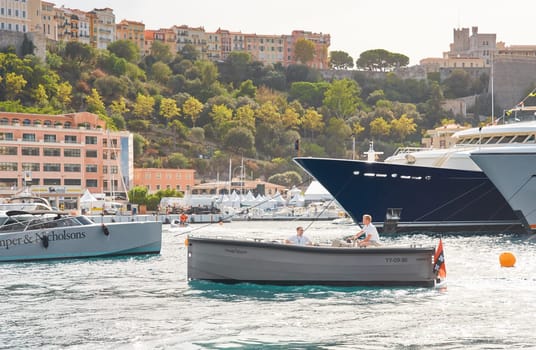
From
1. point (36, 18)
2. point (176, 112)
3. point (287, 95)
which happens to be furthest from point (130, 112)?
point (287, 95)

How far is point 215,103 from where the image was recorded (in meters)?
162

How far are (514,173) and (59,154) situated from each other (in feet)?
218

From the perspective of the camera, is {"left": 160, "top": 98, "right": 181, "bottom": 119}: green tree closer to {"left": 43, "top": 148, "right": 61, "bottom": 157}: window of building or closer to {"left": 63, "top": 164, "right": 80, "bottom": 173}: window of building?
{"left": 63, "top": 164, "right": 80, "bottom": 173}: window of building

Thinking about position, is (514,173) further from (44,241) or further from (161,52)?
(161,52)

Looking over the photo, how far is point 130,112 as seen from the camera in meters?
150

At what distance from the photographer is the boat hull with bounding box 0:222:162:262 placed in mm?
33375

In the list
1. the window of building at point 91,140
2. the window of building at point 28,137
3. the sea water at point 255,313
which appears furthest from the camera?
the window of building at point 91,140

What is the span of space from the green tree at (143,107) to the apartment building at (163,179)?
86.5 ft

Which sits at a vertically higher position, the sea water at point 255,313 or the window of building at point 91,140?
the window of building at point 91,140

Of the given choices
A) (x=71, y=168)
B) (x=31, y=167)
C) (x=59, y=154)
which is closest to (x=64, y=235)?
(x=31, y=167)

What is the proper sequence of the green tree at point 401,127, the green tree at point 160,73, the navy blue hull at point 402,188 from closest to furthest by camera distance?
the navy blue hull at point 402,188
the green tree at point 401,127
the green tree at point 160,73

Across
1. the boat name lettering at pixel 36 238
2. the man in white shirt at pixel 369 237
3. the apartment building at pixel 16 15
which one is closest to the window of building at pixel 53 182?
the apartment building at pixel 16 15

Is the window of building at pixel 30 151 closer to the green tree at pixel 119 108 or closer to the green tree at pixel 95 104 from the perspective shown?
the green tree at pixel 95 104

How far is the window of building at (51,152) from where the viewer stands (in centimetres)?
9994
